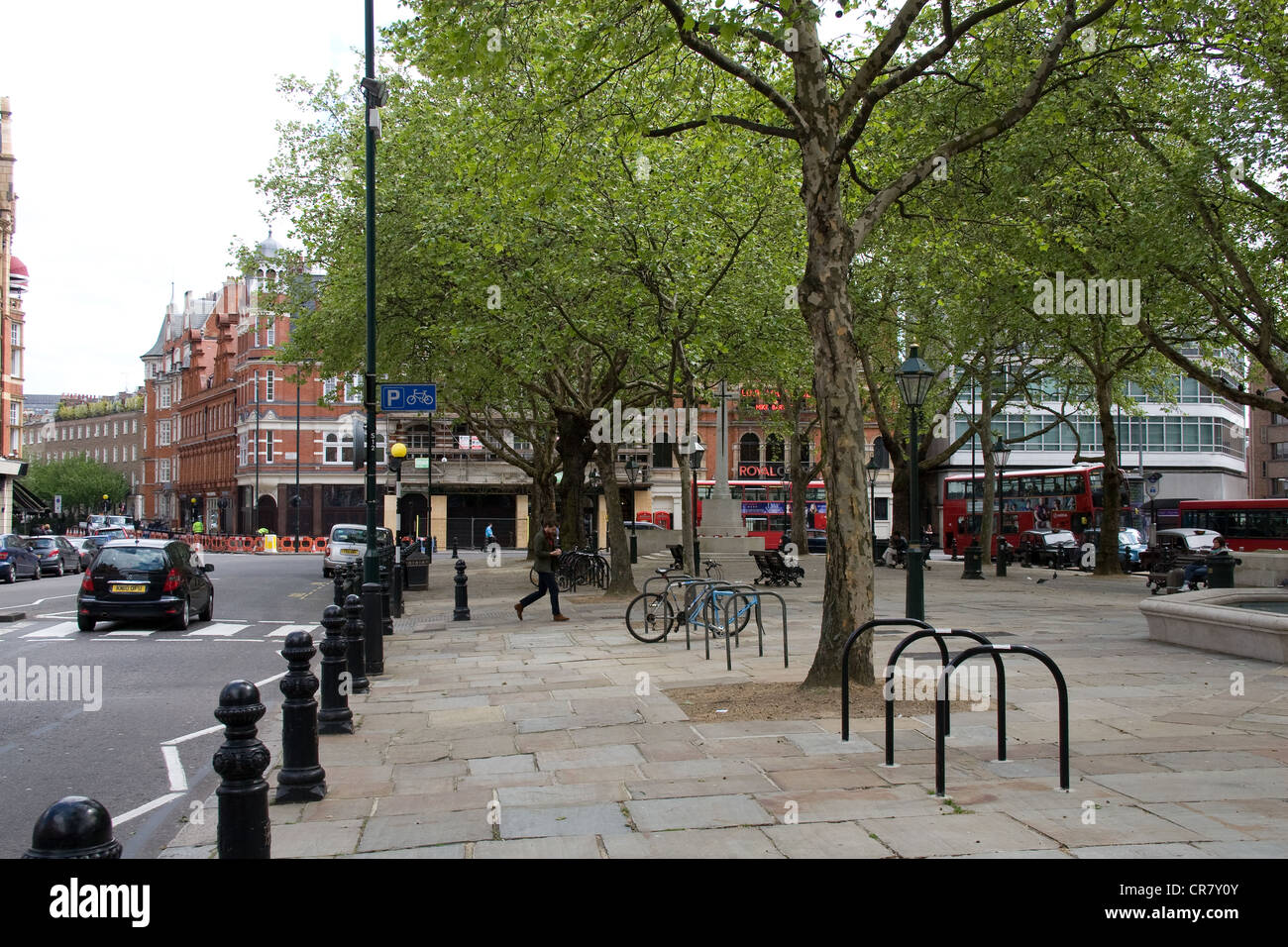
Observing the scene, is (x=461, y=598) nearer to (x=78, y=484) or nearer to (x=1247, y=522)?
(x=1247, y=522)

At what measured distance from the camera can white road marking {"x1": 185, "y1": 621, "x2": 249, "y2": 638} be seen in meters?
15.9

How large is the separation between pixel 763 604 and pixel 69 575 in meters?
26.2

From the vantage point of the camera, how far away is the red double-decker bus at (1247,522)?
120 ft

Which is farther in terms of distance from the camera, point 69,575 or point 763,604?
point 69,575

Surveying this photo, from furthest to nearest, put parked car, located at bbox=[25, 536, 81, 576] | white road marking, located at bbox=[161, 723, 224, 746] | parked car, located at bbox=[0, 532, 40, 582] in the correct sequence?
parked car, located at bbox=[25, 536, 81, 576] → parked car, located at bbox=[0, 532, 40, 582] → white road marking, located at bbox=[161, 723, 224, 746]

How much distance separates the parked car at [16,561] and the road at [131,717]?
12389mm

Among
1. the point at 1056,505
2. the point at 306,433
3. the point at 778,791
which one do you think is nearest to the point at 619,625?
the point at 778,791

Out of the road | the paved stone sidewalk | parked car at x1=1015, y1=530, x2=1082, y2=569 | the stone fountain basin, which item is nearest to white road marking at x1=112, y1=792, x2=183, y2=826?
the road

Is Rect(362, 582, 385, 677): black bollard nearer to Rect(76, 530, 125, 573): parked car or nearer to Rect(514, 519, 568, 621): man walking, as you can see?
Rect(514, 519, 568, 621): man walking

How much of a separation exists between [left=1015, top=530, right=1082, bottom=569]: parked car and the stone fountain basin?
81.2 feet

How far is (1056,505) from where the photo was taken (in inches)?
1724

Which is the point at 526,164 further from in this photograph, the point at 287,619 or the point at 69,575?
the point at 69,575

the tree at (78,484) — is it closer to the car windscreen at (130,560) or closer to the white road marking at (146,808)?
the car windscreen at (130,560)

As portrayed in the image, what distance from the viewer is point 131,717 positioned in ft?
30.1
